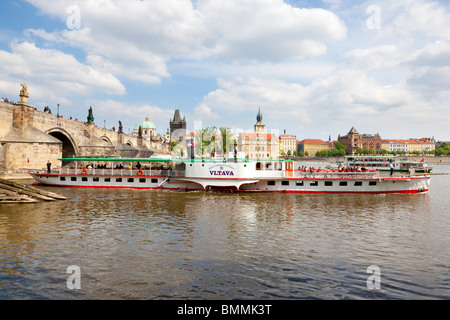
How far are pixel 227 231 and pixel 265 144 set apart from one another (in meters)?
127

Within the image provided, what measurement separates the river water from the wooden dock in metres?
0.85

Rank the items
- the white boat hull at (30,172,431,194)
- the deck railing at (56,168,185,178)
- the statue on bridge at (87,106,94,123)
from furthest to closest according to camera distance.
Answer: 1. the statue on bridge at (87,106,94,123)
2. the deck railing at (56,168,185,178)
3. the white boat hull at (30,172,431,194)

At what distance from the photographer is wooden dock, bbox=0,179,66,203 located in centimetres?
2080

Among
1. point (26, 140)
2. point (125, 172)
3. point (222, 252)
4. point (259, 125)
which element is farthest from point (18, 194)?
point (259, 125)

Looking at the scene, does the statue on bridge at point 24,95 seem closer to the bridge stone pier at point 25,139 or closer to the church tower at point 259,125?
the bridge stone pier at point 25,139

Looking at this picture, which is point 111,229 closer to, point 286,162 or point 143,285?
point 143,285

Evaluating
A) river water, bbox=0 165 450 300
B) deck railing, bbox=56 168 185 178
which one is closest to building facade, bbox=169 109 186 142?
deck railing, bbox=56 168 185 178

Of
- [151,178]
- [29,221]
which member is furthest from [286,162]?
[29,221]

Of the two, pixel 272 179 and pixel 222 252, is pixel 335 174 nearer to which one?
pixel 272 179

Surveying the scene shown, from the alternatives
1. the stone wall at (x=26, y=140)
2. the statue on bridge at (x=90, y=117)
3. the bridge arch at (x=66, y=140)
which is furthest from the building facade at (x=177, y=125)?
the stone wall at (x=26, y=140)

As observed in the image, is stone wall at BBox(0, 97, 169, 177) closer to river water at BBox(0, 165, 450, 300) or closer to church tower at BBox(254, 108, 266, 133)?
river water at BBox(0, 165, 450, 300)

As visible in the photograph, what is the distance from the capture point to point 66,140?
52.5 m
